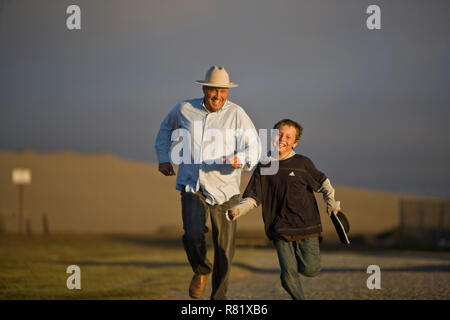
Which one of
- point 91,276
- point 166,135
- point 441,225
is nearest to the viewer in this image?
point 166,135

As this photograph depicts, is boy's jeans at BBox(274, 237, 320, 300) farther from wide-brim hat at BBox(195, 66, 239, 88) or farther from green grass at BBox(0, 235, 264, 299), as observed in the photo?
green grass at BBox(0, 235, 264, 299)

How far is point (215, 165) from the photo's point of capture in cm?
762

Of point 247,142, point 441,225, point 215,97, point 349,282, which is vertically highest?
point 215,97

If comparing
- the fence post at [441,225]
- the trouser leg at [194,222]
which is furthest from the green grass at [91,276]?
the fence post at [441,225]

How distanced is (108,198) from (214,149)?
55.8 metres

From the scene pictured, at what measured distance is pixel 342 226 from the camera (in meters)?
7.51

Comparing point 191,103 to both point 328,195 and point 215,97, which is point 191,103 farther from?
point 328,195

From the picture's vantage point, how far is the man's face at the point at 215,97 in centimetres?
761

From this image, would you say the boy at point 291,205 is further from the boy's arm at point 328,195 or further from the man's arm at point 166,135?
the man's arm at point 166,135

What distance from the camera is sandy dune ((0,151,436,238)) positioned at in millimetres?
48656

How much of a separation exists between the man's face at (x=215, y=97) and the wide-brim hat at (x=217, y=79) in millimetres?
91

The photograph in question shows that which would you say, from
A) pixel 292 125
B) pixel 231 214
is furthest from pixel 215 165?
pixel 292 125

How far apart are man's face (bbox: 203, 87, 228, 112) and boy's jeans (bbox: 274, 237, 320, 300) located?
1588 mm

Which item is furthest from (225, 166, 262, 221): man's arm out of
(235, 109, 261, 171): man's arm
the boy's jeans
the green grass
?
the green grass
